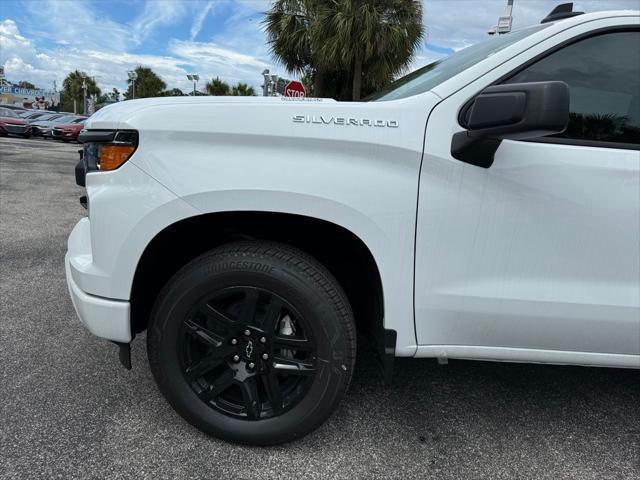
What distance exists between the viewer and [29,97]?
7869 cm

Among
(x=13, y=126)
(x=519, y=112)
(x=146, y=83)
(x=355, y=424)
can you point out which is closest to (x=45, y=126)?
(x=13, y=126)

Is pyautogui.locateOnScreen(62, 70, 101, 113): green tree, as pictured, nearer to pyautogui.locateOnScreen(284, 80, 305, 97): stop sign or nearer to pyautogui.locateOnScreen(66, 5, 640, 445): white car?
pyautogui.locateOnScreen(284, 80, 305, 97): stop sign

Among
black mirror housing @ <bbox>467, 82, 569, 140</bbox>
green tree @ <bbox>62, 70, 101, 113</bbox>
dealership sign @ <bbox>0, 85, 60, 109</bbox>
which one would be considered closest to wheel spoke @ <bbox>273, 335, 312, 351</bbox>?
black mirror housing @ <bbox>467, 82, 569, 140</bbox>

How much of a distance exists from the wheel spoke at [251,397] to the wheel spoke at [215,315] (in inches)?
10.2

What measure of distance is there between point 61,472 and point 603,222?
2.29 m

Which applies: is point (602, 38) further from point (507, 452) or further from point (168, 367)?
point (168, 367)

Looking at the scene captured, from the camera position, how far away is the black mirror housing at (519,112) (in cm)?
161

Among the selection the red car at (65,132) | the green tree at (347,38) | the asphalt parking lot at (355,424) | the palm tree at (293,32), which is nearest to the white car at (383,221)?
the asphalt parking lot at (355,424)

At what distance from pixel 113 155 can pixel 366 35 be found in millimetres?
11208

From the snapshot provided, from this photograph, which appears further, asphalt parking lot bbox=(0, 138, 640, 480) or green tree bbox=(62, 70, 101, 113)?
green tree bbox=(62, 70, 101, 113)

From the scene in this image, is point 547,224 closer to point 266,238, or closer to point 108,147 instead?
point 266,238

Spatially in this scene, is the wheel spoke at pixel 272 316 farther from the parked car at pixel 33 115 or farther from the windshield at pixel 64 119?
the parked car at pixel 33 115

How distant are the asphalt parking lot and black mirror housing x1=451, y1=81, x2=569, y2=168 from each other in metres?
1.37

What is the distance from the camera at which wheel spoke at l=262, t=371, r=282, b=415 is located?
2.10 m
